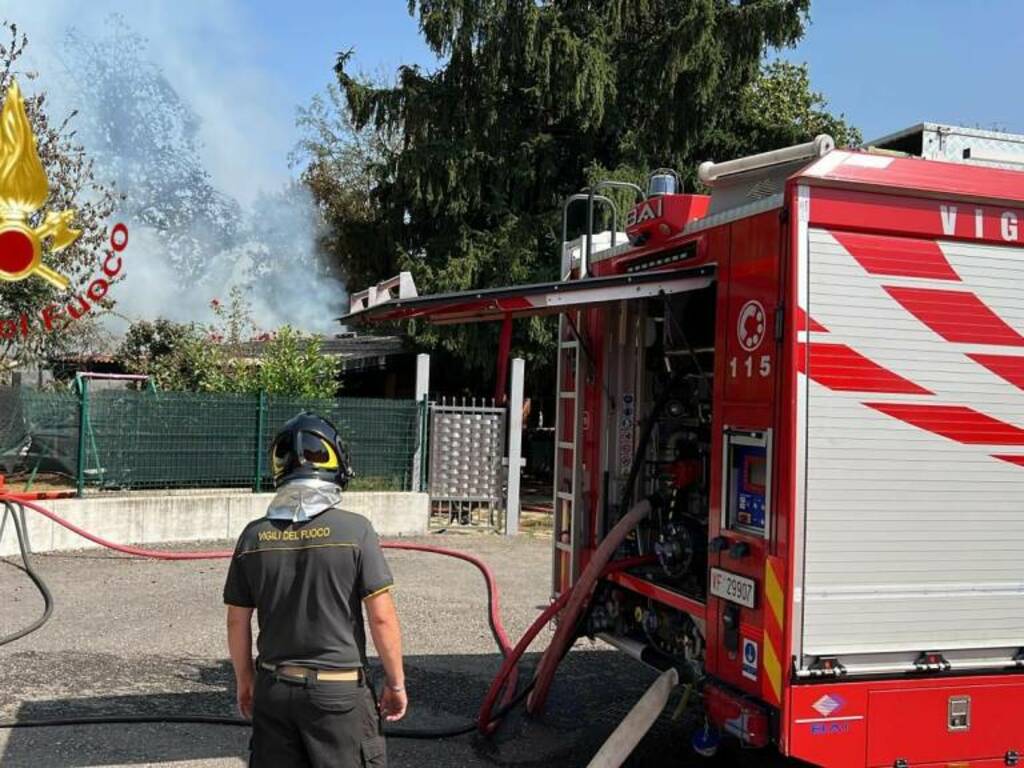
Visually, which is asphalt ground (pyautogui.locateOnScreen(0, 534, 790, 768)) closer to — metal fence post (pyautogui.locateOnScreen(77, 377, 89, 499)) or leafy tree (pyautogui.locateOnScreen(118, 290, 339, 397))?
metal fence post (pyautogui.locateOnScreen(77, 377, 89, 499))

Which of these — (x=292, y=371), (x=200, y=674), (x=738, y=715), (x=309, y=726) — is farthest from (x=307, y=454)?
(x=292, y=371)

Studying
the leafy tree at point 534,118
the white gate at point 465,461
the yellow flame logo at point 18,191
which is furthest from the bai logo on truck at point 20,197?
the white gate at point 465,461

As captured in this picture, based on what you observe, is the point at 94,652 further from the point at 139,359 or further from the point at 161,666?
the point at 139,359

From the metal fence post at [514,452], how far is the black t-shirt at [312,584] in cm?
1017

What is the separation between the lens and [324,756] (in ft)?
10.6

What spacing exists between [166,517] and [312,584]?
912 centimetres

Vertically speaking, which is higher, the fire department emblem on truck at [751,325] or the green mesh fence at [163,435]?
the fire department emblem on truck at [751,325]

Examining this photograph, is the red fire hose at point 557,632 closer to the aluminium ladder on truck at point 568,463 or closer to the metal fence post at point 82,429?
the aluminium ladder on truck at point 568,463

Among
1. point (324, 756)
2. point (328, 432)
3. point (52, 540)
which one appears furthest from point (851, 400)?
point (52, 540)

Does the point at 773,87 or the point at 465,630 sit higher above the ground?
the point at 773,87

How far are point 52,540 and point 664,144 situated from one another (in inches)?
497

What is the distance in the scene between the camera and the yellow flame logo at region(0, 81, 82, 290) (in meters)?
14.8

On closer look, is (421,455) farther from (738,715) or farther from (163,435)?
(738,715)

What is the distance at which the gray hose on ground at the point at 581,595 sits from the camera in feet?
16.3
